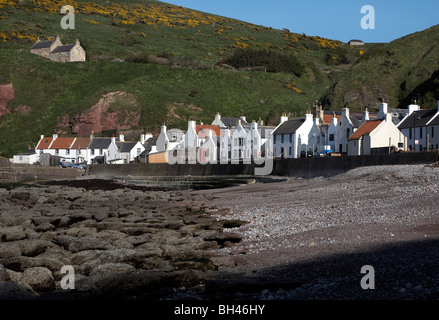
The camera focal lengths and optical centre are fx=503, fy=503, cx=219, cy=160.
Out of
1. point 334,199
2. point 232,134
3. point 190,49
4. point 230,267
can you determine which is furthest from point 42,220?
point 190,49

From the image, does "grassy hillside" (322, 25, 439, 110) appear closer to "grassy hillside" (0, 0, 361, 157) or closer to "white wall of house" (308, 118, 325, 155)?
"grassy hillside" (0, 0, 361, 157)

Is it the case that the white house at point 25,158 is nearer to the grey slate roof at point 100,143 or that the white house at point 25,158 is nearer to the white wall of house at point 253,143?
the grey slate roof at point 100,143

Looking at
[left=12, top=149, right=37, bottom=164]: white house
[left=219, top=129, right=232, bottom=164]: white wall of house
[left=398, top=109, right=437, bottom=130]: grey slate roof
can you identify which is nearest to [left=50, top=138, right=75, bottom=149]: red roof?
[left=12, top=149, right=37, bottom=164]: white house

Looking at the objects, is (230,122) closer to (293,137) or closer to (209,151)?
(209,151)

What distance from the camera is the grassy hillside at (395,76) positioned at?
4067 inches

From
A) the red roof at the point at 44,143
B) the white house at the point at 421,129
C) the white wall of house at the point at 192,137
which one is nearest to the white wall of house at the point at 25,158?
the red roof at the point at 44,143

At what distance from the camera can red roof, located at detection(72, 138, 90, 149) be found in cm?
9762

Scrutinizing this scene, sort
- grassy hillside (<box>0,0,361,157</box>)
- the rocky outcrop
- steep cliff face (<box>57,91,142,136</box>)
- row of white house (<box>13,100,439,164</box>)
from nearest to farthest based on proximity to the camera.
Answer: the rocky outcrop
row of white house (<box>13,100,439,164</box>)
steep cliff face (<box>57,91,142,136</box>)
grassy hillside (<box>0,0,361,157</box>)

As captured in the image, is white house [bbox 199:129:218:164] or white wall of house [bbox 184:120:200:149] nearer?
white house [bbox 199:129:218:164]

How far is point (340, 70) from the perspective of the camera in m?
184

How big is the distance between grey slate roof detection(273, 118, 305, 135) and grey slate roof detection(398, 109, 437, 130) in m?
15.3

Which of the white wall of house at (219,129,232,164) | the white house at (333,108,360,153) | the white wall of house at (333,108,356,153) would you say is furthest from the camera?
the white wall of house at (219,129,232,164)

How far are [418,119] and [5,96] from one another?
103m

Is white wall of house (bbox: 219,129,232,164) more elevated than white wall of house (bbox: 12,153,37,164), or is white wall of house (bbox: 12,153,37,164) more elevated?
white wall of house (bbox: 219,129,232,164)
